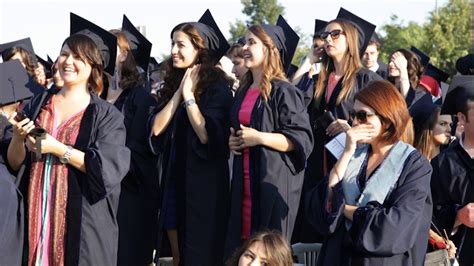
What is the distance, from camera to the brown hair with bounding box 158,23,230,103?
25.2 ft

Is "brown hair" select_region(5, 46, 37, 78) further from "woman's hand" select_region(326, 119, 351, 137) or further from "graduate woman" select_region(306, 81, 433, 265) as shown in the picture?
"graduate woman" select_region(306, 81, 433, 265)

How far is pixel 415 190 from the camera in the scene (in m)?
5.59

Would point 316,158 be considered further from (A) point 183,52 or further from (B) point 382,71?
(B) point 382,71

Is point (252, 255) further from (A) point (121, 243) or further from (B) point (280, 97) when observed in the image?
(A) point (121, 243)

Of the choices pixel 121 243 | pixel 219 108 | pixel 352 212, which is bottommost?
pixel 121 243

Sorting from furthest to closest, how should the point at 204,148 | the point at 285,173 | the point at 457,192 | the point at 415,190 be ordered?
the point at 204,148
the point at 285,173
the point at 457,192
the point at 415,190

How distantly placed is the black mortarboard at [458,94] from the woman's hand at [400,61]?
2.14m

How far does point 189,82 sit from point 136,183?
3.16 ft

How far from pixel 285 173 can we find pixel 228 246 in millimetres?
681

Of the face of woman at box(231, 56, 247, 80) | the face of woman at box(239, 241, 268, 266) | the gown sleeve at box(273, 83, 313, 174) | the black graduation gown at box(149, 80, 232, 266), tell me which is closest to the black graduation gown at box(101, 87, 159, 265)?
the black graduation gown at box(149, 80, 232, 266)

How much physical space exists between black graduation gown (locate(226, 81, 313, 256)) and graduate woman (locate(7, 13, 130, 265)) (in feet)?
3.30

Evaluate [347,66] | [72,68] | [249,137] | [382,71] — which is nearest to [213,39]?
[347,66]

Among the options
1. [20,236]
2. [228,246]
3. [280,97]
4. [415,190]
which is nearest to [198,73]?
[280,97]

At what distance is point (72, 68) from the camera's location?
21.9 feet
